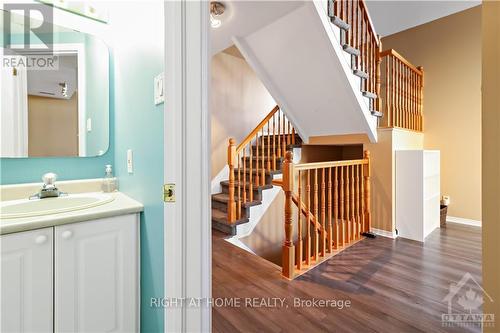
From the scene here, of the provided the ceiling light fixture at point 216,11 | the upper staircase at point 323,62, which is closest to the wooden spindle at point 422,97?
the upper staircase at point 323,62

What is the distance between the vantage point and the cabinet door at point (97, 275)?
910 millimetres

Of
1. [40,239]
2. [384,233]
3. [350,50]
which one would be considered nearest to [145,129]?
[40,239]

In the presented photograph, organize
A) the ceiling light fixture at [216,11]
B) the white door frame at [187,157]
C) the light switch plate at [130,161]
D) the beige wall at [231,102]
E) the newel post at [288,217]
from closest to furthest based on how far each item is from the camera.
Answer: the white door frame at [187,157] → the light switch plate at [130,161] → the newel post at [288,217] → the ceiling light fixture at [216,11] → the beige wall at [231,102]

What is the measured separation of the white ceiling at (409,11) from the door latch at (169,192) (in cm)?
394

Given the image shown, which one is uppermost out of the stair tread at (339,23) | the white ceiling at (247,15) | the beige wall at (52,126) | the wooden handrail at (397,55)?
the white ceiling at (247,15)

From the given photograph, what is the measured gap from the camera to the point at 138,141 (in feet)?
3.69

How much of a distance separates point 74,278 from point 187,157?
66 cm

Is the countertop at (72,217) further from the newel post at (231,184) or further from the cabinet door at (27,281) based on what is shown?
the newel post at (231,184)

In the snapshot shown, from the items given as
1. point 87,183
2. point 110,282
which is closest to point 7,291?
point 110,282

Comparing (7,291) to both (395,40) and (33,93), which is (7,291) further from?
(395,40)

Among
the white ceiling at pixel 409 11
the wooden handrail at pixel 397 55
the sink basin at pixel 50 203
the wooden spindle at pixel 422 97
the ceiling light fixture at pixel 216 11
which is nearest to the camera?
the sink basin at pixel 50 203

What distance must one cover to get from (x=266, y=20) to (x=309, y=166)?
1530mm

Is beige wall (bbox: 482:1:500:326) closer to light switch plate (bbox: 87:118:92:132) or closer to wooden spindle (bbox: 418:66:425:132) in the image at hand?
light switch plate (bbox: 87:118:92:132)

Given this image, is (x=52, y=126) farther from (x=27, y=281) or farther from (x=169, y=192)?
(x=169, y=192)
